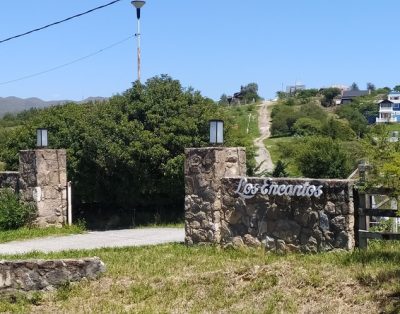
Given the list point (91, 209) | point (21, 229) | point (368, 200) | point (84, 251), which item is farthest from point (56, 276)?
point (91, 209)

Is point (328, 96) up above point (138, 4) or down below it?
above

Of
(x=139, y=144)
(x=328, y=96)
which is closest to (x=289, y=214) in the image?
(x=139, y=144)

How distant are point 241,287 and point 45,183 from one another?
336 inches

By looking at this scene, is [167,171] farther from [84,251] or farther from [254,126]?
[254,126]

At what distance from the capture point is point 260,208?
417 inches

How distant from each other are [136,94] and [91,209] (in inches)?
155

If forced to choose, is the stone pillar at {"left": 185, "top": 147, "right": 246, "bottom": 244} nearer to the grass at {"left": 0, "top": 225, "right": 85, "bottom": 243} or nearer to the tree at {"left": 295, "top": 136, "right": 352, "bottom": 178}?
the grass at {"left": 0, "top": 225, "right": 85, "bottom": 243}

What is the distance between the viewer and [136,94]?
19.0 metres

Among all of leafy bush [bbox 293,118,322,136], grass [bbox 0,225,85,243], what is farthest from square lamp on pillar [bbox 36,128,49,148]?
leafy bush [bbox 293,118,322,136]

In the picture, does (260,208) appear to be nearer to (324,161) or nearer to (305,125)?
(324,161)

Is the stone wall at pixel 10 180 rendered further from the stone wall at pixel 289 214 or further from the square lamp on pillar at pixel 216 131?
the stone wall at pixel 289 214

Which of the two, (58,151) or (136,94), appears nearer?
(58,151)

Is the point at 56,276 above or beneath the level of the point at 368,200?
beneath

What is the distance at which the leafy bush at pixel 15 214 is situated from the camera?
15.4m
